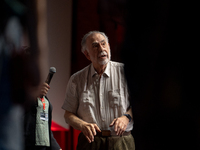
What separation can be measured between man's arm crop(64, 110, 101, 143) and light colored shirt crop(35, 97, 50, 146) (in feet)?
0.37

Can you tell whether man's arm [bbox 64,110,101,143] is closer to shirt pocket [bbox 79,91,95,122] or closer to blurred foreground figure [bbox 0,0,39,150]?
shirt pocket [bbox 79,91,95,122]

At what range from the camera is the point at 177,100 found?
17cm

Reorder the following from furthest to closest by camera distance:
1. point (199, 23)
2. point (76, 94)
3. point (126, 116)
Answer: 1. point (76, 94)
2. point (126, 116)
3. point (199, 23)

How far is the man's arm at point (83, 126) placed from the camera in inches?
34.1

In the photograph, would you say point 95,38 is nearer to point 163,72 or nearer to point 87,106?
point 87,106

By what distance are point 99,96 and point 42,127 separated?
27 centimetres

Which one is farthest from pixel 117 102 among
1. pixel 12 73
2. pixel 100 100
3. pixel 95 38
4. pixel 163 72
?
pixel 163 72

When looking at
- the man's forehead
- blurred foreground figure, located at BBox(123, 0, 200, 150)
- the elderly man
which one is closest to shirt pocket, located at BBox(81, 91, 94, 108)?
the elderly man

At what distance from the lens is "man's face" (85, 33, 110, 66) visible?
996 millimetres

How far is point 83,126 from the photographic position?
0.90 meters

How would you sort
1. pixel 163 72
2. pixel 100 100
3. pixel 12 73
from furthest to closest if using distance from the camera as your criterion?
pixel 100 100 < pixel 12 73 < pixel 163 72

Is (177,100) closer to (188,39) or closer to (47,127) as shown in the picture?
(188,39)

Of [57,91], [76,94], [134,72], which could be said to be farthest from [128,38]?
[57,91]

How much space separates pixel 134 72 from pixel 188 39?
5cm
